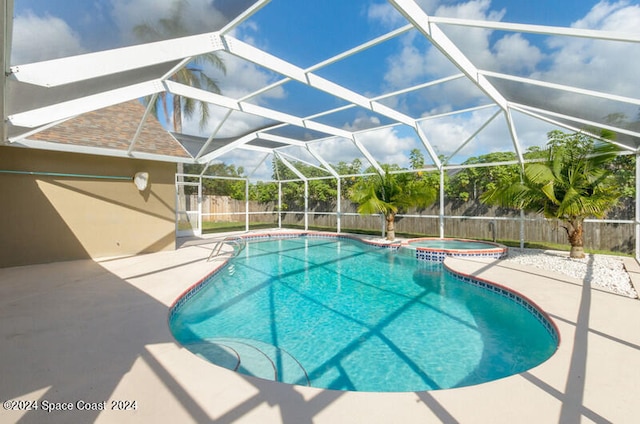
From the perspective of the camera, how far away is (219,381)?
2.74 m

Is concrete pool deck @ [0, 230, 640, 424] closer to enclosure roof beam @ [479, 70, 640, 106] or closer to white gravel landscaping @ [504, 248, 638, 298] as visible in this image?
white gravel landscaping @ [504, 248, 638, 298]

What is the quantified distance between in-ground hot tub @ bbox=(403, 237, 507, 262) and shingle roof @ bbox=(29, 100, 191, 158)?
8.68m

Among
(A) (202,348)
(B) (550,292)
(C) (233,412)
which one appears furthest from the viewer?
(B) (550,292)

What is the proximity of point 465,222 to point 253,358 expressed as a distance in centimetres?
1186

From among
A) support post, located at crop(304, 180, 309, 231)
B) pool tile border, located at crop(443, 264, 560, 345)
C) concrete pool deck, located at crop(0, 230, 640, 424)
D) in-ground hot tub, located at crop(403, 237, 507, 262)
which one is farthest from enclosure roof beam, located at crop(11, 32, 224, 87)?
support post, located at crop(304, 180, 309, 231)

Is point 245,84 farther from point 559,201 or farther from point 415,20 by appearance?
point 559,201

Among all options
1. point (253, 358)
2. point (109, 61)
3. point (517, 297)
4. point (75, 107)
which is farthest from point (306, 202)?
point (253, 358)

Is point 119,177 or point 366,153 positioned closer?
point 119,177

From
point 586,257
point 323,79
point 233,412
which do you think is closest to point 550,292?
point 586,257

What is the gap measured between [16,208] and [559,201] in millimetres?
14144

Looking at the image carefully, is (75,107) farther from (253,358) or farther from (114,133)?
(253,358)

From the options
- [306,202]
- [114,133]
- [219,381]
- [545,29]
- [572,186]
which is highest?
[545,29]

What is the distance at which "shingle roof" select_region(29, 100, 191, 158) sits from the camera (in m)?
8.16

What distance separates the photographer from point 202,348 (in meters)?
4.04
